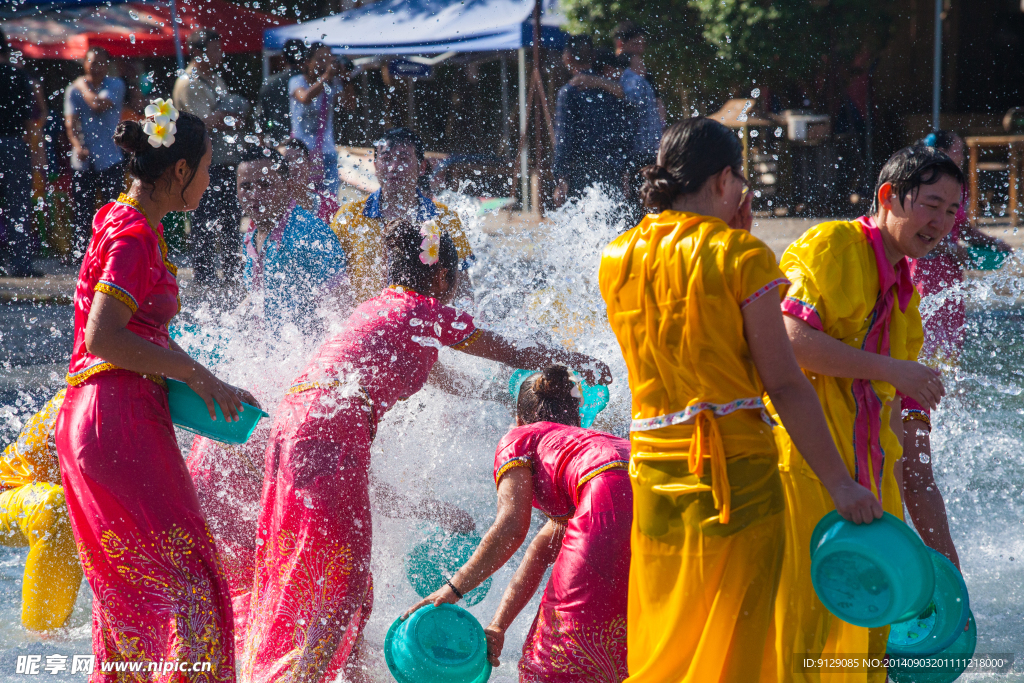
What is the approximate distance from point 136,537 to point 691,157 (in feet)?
5.28

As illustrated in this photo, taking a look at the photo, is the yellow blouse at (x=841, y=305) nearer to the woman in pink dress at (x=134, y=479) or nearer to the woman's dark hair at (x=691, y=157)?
the woman's dark hair at (x=691, y=157)

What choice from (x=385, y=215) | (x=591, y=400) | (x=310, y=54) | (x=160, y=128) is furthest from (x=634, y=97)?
(x=160, y=128)

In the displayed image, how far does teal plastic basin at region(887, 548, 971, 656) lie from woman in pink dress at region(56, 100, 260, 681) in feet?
6.00

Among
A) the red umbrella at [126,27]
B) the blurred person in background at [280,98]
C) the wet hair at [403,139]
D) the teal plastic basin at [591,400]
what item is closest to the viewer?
the teal plastic basin at [591,400]

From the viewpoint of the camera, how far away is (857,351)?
2463 millimetres

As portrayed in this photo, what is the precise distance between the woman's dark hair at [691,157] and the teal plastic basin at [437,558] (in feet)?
5.41

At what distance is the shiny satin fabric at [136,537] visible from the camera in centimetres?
250

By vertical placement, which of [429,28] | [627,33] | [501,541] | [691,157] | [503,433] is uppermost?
[429,28]

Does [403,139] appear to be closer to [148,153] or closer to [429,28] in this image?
[148,153]

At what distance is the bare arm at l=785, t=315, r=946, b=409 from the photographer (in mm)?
2432

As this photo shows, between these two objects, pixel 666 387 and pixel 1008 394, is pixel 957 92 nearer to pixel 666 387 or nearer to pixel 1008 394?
pixel 1008 394

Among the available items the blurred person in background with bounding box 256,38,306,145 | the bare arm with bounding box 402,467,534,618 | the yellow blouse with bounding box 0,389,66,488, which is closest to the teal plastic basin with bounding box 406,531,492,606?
the bare arm with bounding box 402,467,534,618

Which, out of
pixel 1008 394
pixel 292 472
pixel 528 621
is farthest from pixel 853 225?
pixel 1008 394

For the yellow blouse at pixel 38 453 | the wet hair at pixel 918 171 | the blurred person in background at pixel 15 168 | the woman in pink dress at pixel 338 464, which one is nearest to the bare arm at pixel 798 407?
the wet hair at pixel 918 171
